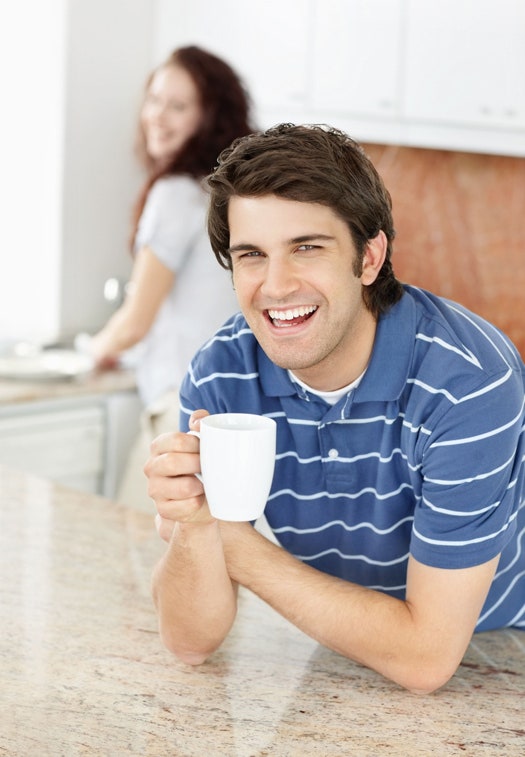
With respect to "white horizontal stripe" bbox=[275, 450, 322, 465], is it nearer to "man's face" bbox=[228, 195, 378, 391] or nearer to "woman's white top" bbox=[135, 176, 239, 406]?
"man's face" bbox=[228, 195, 378, 391]

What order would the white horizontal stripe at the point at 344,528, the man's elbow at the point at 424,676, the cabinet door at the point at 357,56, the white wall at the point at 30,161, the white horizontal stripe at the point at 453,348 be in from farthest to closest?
1. the white wall at the point at 30,161
2. the cabinet door at the point at 357,56
3. the white horizontal stripe at the point at 344,528
4. the white horizontal stripe at the point at 453,348
5. the man's elbow at the point at 424,676

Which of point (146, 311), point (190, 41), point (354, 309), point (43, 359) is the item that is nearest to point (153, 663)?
point (354, 309)

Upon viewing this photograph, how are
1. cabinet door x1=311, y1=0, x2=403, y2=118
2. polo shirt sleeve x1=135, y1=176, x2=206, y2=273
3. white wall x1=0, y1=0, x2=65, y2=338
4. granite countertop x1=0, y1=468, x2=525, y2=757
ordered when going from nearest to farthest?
granite countertop x1=0, y1=468, x2=525, y2=757, polo shirt sleeve x1=135, y1=176, x2=206, y2=273, cabinet door x1=311, y1=0, x2=403, y2=118, white wall x1=0, y1=0, x2=65, y2=338

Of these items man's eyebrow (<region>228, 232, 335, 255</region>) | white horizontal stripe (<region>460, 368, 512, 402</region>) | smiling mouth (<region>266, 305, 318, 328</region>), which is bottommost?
white horizontal stripe (<region>460, 368, 512, 402</region>)

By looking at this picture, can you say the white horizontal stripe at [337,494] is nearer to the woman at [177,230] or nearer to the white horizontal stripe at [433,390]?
the white horizontal stripe at [433,390]

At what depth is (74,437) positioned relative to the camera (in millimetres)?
3082

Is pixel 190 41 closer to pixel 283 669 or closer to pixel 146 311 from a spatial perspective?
pixel 146 311

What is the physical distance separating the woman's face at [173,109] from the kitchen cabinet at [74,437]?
0.78 meters

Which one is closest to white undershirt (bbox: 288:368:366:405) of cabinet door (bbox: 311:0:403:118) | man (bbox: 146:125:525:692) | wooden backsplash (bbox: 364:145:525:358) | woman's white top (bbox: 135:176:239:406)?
man (bbox: 146:125:525:692)

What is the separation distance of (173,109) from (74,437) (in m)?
0.98

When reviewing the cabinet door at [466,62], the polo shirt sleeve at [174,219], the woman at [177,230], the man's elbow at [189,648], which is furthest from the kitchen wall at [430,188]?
the man's elbow at [189,648]

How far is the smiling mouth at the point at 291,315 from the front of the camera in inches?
50.7

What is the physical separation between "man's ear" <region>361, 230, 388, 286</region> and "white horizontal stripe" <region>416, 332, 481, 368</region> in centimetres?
11

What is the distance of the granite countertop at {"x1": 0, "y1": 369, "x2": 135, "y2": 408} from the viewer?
9.54ft
